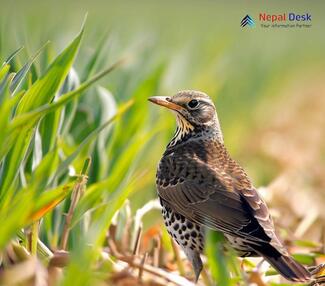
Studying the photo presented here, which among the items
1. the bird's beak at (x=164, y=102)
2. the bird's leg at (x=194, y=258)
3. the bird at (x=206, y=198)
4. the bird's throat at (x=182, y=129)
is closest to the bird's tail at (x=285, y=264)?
the bird at (x=206, y=198)

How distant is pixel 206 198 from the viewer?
4160 millimetres

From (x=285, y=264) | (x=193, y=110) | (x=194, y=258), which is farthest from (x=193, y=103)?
(x=285, y=264)

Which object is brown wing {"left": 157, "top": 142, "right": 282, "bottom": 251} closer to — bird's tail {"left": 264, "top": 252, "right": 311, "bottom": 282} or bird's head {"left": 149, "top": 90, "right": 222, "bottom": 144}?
bird's tail {"left": 264, "top": 252, "right": 311, "bottom": 282}

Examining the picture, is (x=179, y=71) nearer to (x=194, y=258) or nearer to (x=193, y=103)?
(x=193, y=103)

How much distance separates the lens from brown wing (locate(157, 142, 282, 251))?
12.9ft

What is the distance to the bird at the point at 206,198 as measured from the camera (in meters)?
3.88

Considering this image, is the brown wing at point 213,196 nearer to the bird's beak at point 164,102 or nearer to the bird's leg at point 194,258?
the bird's leg at point 194,258

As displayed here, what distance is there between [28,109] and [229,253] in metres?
1.13

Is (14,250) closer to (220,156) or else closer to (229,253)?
(229,253)

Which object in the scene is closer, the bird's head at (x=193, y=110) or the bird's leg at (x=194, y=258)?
the bird's leg at (x=194, y=258)

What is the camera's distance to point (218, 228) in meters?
3.97

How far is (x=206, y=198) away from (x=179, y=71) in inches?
106

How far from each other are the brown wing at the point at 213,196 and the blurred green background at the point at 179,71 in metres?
0.30

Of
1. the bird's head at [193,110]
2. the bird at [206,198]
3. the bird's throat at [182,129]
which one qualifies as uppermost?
the bird's head at [193,110]
